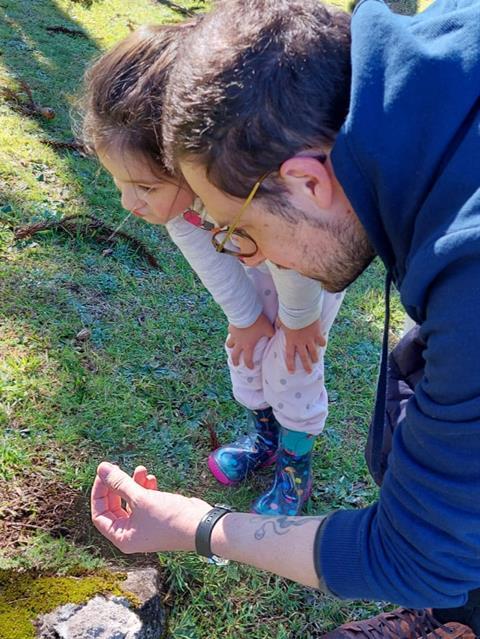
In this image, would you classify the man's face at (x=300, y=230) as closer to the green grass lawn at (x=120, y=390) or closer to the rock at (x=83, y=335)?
the green grass lawn at (x=120, y=390)

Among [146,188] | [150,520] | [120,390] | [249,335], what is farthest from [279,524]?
[120,390]

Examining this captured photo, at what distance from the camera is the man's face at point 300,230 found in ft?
4.16

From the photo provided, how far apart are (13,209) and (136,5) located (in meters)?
4.55

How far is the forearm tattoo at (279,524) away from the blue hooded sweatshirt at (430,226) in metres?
0.25

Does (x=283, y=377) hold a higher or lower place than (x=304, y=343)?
lower

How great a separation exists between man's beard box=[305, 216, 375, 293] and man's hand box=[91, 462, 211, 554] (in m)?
0.59

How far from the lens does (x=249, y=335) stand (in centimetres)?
212

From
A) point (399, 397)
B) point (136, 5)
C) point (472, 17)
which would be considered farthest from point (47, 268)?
point (136, 5)

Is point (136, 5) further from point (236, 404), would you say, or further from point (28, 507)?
point (28, 507)

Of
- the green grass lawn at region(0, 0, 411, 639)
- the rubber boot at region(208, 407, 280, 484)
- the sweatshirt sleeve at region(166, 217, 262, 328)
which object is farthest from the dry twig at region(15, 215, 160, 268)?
the sweatshirt sleeve at region(166, 217, 262, 328)

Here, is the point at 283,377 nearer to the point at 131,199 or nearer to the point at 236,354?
the point at 236,354

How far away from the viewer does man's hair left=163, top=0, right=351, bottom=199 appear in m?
1.18

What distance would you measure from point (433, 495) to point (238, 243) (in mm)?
635

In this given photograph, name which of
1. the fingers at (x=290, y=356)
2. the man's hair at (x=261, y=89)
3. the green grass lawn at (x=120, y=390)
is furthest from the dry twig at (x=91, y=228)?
the man's hair at (x=261, y=89)
